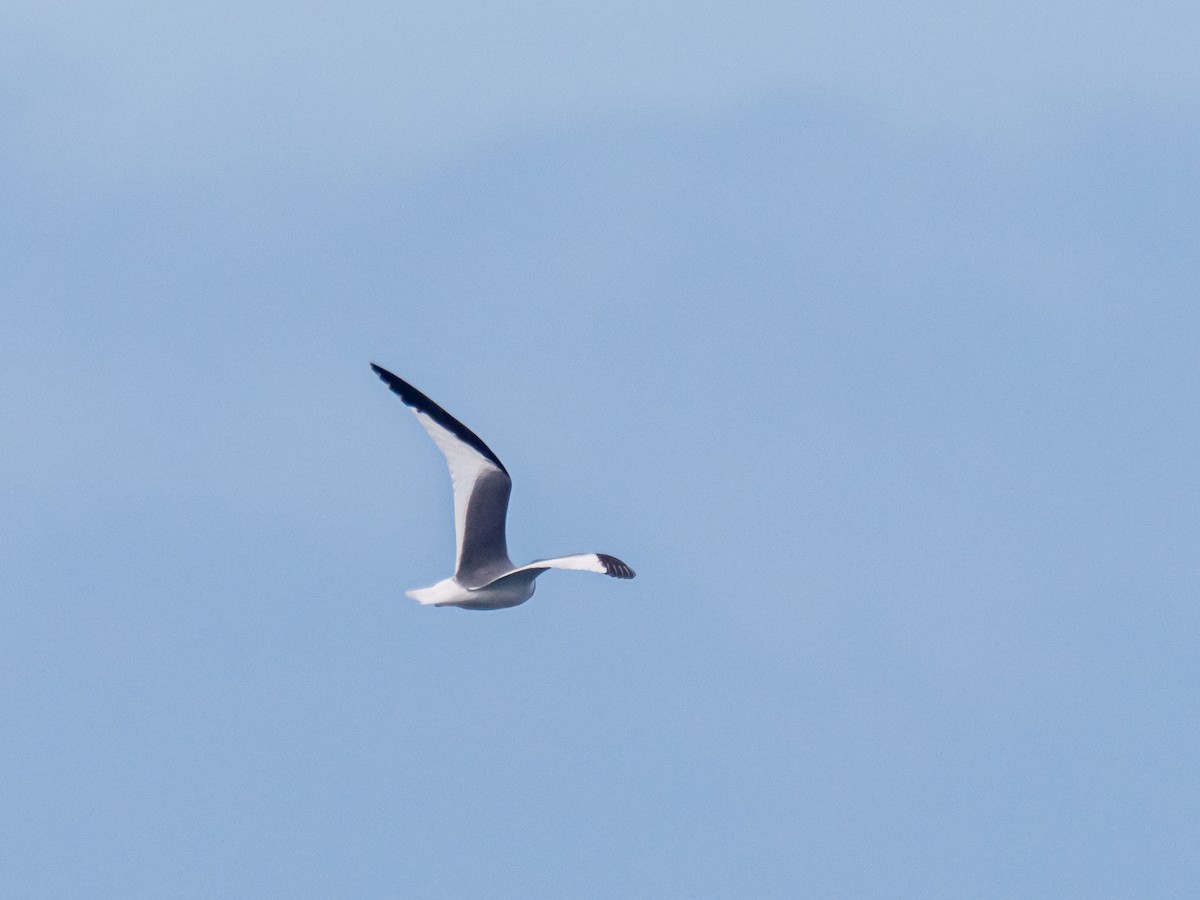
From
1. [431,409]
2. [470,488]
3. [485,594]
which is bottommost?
[485,594]

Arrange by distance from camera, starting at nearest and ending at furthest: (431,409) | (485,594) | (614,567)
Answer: (614,567) → (485,594) → (431,409)

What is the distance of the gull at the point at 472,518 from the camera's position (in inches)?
1105

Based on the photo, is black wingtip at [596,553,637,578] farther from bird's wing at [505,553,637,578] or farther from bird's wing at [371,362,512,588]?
bird's wing at [371,362,512,588]

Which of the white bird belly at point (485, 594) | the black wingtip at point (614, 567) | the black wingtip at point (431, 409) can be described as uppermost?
the black wingtip at point (431, 409)

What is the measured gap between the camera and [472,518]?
94.8 feet

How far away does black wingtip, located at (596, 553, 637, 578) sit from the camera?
80.6 ft

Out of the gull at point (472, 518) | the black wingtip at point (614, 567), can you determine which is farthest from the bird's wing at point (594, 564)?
the gull at point (472, 518)

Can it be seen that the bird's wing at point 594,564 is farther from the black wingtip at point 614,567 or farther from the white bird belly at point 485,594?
the white bird belly at point 485,594

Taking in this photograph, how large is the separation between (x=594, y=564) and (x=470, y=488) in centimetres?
488

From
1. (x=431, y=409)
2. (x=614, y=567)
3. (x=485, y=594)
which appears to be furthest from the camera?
(x=431, y=409)

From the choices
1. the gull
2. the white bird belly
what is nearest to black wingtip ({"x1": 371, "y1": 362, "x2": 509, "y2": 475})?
the gull

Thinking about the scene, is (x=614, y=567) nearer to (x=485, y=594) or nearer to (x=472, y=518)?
(x=485, y=594)

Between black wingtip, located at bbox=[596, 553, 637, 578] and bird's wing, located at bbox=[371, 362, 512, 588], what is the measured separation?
3.75 m

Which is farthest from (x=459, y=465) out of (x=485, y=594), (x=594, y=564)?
(x=594, y=564)
